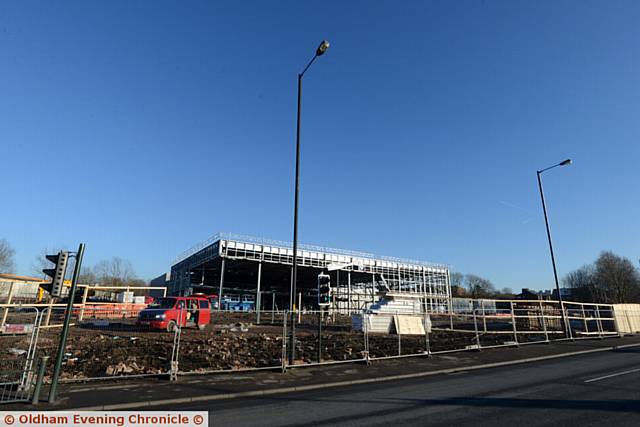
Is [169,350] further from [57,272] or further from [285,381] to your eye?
[57,272]

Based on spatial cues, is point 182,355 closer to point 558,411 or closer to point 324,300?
point 324,300

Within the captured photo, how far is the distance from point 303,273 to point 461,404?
54411mm

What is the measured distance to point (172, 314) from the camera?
1933cm

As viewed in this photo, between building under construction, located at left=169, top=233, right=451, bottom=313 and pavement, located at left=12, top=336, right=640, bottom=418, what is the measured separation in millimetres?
28399

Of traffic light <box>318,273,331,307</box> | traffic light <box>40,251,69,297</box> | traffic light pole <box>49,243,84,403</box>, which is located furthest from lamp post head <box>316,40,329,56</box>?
traffic light <box>40,251,69,297</box>

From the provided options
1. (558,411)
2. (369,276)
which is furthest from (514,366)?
(369,276)

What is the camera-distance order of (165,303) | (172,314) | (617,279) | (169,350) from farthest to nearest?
(617,279) → (165,303) → (172,314) → (169,350)

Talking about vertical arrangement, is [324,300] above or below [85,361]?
above

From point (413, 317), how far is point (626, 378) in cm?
1529

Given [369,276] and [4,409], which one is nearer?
[4,409]

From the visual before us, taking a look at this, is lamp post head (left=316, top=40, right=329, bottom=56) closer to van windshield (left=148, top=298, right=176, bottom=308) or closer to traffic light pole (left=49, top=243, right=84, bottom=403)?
traffic light pole (left=49, top=243, right=84, bottom=403)

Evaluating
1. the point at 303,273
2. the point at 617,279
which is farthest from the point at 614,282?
the point at 303,273

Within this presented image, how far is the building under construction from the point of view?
4875 cm

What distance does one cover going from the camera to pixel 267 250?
50094mm
